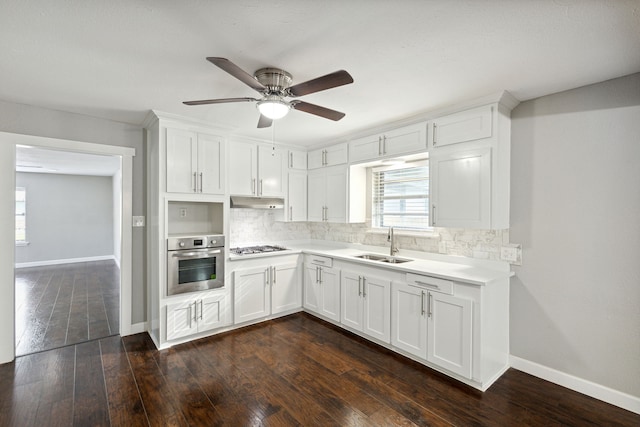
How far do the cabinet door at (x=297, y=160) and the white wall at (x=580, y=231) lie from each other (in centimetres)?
276

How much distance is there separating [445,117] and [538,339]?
2.16 m

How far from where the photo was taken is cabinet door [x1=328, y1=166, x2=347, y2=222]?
4.08m

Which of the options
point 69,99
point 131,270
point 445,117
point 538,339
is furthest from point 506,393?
point 69,99

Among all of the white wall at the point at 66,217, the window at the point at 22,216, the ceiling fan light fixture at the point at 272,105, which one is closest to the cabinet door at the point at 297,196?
the ceiling fan light fixture at the point at 272,105

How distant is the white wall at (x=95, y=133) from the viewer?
9.38 ft

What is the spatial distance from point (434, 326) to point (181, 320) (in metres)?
2.59

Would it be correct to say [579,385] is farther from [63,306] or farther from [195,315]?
[63,306]

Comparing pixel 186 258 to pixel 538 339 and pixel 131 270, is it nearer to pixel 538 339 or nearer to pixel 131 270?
pixel 131 270

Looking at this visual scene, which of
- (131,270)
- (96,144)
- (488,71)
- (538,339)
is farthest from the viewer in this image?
(131,270)

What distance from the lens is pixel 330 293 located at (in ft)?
12.4

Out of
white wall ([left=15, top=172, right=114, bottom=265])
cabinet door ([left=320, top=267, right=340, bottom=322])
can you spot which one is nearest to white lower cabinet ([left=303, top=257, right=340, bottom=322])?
cabinet door ([left=320, top=267, right=340, bottom=322])

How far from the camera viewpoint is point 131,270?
3.53 metres

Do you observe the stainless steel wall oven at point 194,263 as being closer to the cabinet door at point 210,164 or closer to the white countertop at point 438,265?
the white countertop at point 438,265

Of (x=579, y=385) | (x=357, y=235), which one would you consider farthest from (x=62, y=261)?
(x=579, y=385)
